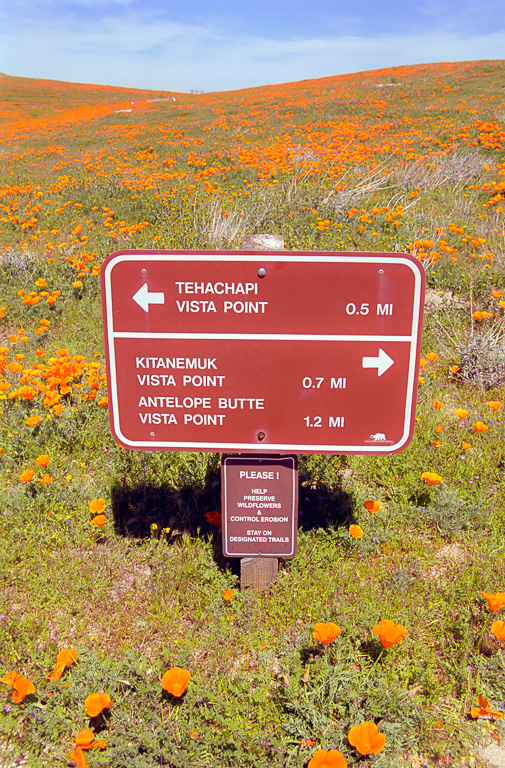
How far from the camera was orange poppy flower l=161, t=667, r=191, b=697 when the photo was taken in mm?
1972

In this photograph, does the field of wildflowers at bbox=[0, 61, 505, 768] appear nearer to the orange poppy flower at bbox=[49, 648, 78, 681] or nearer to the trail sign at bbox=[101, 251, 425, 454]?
the orange poppy flower at bbox=[49, 648, 78, 681]

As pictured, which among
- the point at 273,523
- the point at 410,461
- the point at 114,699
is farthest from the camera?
the point at 410,461

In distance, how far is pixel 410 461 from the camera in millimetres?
3332

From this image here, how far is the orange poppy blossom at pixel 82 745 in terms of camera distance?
69.5 inches

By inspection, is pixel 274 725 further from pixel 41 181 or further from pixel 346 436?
pixel 41 181

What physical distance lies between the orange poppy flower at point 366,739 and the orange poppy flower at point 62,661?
115 centimetres

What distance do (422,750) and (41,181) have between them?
13162 millimetres

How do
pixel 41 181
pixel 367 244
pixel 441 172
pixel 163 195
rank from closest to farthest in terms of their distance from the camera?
pixel 367 244 → pixel 163 195 → pixel 441 172 → pixel 41 181

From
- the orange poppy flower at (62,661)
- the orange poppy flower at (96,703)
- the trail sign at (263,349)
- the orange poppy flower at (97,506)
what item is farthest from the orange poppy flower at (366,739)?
the orange poppy flower at (97,506)

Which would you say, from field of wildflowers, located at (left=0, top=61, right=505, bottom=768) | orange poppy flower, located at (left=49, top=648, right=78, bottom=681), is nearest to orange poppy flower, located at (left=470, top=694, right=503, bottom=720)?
field of wildflowers, located at (left=0, top=61, right=505, bottom=768)

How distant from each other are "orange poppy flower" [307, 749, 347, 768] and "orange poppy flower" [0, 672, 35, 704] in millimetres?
1106

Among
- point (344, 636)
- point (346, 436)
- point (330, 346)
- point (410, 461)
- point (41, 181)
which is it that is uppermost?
point (41, 181)

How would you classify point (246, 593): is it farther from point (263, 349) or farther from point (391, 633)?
point (263, 349)

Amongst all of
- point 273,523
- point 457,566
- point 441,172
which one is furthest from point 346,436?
point 441,172
